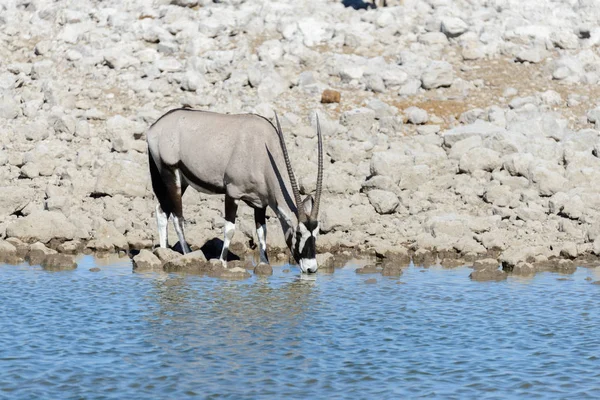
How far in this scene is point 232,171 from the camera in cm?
1475

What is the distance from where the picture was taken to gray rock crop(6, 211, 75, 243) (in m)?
16.5

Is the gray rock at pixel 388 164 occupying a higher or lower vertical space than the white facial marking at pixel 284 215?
higher

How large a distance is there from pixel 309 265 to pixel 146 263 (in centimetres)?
257

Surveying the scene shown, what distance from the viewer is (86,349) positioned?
361 inches

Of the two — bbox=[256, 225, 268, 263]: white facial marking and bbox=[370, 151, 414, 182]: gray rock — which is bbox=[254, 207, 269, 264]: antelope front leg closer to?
bbox=[256, 225, 268, 263]: white facial marking

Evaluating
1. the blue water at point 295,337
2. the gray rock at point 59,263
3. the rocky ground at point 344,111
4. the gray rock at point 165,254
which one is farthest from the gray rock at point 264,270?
the gray rock at point 59,263

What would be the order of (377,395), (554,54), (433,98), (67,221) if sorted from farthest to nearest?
1. (554,54)
2. (433,98)
3. (67,221)
4. (377,395)

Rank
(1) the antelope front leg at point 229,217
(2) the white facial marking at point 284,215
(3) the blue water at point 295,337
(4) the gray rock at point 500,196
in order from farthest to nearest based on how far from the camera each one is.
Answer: (4) the gray rock at point 500,196 < (1) the antelope front leg at point 229,217 < (2) the white facial marking at point 284,215 < (3) the blue water at point 295,337

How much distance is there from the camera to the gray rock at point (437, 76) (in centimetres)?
2594

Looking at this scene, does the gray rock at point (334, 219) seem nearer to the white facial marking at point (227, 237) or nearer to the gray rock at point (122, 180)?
the white facial marking at point (227, 237)

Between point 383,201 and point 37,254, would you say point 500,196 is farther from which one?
point 37,254

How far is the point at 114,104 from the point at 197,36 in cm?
413

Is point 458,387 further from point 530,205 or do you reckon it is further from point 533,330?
point 530,205

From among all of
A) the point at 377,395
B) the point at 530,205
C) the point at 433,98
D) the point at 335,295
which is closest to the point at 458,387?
the point at 377,395
